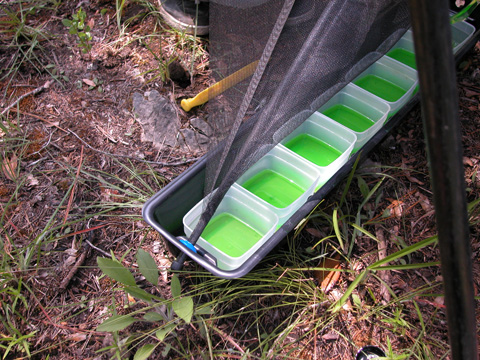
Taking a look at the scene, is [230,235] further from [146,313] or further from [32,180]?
[32,180]

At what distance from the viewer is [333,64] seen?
141cm

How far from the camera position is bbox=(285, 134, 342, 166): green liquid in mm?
1609

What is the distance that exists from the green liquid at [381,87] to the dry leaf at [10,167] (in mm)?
1462

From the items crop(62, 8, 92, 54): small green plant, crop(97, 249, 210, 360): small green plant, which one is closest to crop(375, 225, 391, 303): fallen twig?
crop(97, 249, 210, 360): small green plant

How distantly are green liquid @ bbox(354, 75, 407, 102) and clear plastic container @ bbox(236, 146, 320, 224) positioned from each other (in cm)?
56

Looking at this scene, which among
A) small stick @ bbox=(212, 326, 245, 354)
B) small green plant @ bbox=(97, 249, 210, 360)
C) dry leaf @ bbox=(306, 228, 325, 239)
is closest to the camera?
small green plant @ bbox=(97, 249, 210, 360)

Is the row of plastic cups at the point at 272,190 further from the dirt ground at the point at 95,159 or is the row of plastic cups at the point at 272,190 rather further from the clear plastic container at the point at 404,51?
the clear plastic container at the point at 404,51

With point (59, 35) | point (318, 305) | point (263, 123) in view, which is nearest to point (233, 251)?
point (318, 305)

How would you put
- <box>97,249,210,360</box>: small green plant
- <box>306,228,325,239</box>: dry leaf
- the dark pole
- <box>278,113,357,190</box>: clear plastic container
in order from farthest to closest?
<box>278,113,357,190</box>: clear plastic container
<box>306,228,325,239</box>: dry leaf
<box>97,249,210,360</box>: small green plant
the dark pole

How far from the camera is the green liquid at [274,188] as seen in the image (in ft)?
4.90

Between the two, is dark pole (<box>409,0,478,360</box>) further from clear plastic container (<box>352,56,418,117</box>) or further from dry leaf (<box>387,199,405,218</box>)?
clear plastic container (<box>352,56,418,117</box>)

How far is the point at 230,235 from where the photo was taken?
4.61ft

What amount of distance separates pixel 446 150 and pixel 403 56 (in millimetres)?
1481

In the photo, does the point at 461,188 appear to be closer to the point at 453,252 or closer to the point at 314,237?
the point at 453,252
